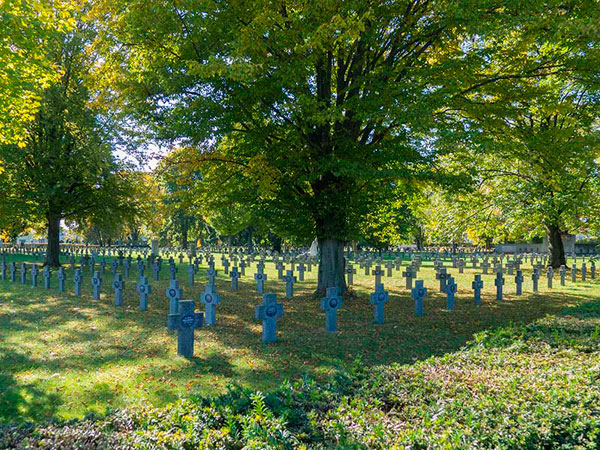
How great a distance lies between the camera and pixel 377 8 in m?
9.60

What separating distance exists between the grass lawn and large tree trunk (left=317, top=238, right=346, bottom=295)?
545 mm

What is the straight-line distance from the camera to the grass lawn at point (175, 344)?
17.2 ft

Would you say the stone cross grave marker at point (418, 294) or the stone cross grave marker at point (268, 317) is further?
the stone cross grave marker at point (418, 294)

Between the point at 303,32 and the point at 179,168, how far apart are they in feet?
19.4

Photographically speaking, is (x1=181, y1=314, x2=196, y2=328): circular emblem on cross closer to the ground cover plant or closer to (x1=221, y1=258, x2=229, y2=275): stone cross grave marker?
the ground cover plant

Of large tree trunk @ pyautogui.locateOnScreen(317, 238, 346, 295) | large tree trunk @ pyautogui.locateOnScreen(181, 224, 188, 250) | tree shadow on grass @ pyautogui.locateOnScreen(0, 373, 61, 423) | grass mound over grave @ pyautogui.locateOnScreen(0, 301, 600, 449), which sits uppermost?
large tree trunk @ pyautogui.locateOnScreen(181, 224, 188, 250)

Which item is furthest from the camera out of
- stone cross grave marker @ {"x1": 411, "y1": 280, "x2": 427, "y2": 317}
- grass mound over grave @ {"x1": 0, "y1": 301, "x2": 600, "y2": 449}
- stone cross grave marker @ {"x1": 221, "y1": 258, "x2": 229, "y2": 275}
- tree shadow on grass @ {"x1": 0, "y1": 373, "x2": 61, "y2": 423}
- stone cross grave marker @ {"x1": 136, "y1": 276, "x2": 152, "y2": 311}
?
stone cross grave marker @ {"x1": 221, "y1": 258, "x2": 229, "y2": 275}

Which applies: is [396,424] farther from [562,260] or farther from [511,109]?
[562,260]

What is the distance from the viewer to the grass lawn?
206 inches

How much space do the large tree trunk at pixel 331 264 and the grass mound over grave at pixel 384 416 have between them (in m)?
7.82

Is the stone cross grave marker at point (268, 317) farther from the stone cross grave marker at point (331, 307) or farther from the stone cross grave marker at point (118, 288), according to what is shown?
the stone cross grave marker at point (118, 288)

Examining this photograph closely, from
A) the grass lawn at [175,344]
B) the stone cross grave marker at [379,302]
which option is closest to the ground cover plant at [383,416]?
the grass lawn at [175,344]

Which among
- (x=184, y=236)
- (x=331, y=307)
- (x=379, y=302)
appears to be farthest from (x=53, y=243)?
(x=184, y=236)

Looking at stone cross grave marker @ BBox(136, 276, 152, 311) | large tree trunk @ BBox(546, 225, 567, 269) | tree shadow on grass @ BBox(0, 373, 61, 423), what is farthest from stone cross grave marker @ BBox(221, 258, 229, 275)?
large tree trunk @ BBox(546, 225, 567, 269)
